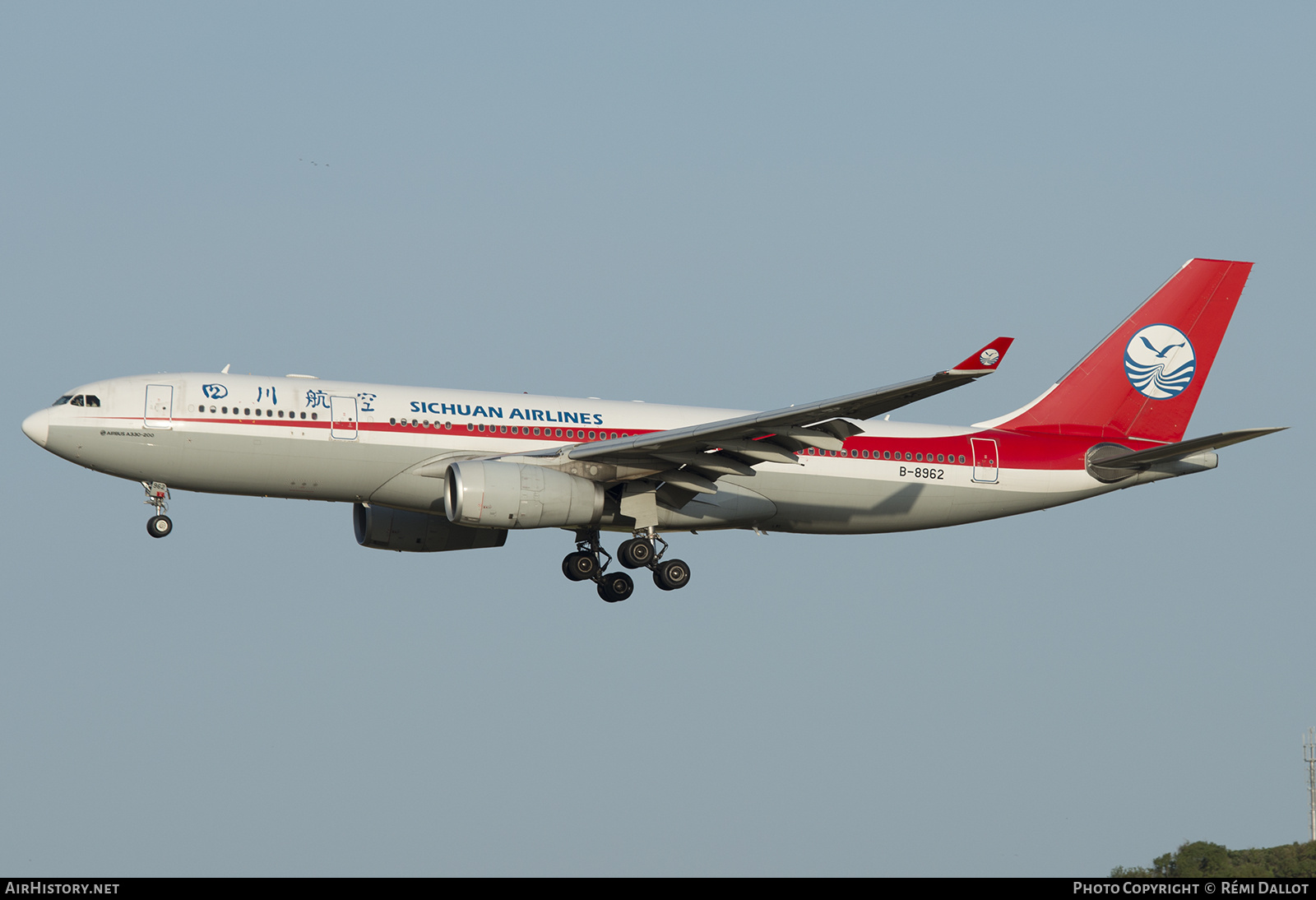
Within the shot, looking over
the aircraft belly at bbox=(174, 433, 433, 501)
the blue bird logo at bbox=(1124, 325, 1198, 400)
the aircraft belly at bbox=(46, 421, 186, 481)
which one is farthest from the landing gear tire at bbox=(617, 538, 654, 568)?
the blue bird logo at bbox=(1124, 325, 1198, 400)

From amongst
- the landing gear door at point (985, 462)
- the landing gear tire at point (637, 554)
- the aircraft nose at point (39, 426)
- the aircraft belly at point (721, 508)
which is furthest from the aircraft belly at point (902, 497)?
the aircraft nose at point (39, 426)

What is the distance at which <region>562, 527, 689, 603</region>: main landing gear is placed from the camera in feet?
138

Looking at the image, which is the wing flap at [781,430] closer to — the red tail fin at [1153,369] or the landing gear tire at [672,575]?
the landing gear tire at [672,575]

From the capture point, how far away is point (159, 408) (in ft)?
129

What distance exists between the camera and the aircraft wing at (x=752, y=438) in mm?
35844

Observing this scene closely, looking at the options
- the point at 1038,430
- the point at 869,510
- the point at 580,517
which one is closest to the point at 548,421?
the point at 580,517

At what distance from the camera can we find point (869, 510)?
145 feet

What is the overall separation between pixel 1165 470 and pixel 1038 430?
3.59 metres

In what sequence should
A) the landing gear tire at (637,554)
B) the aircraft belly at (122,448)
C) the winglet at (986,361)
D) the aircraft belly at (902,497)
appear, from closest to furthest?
1. the winglet at (986,361)
2. the aircraft belly at (122,448)
3. the landing gear tire at (637,554)
4. the aircraft belly at (902,497)

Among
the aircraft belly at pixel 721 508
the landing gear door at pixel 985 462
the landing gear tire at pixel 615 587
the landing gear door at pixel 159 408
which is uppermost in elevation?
the landing gear door at pixel 159 408

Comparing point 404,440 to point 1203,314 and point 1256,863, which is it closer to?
point 1203,314

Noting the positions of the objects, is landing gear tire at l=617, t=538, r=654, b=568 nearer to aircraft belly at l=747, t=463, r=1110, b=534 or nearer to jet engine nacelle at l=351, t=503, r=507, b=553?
aircraft belly at l=747, t=463, r=1110, b=534

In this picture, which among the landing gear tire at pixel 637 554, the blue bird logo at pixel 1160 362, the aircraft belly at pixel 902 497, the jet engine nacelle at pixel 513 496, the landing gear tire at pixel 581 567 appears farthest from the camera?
the blue bird logo at pixel 1160 362

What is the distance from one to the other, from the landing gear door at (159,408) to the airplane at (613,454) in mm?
39
